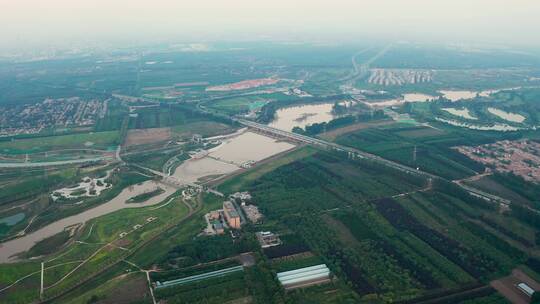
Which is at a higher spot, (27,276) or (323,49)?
(323,49)

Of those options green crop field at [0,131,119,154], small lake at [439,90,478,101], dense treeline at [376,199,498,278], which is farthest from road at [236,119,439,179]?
small lake at [439,90,478,101]

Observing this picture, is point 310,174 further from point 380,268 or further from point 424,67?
point 424,67

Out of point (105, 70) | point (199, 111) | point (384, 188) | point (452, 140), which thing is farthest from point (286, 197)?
point (105, 70)

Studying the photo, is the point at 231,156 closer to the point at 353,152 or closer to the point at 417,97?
the point at 353,152

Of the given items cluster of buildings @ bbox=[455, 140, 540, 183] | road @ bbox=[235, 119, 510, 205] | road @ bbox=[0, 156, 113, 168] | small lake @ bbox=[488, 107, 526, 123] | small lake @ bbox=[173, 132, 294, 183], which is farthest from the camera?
small lake @ bbox=[488, 107, 526, 123]

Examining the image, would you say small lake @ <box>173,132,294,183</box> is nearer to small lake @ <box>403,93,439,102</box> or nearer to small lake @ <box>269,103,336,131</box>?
small lake @ <box>269,103,336,131</box>

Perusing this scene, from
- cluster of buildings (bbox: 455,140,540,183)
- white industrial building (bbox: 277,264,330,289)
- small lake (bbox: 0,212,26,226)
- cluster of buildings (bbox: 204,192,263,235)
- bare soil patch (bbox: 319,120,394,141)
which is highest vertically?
bare soil patch (bbox: 319,120,394,141)

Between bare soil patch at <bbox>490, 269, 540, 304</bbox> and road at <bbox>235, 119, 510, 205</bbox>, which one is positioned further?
road at <bbox>235, 119, 510, 205</bbox>
